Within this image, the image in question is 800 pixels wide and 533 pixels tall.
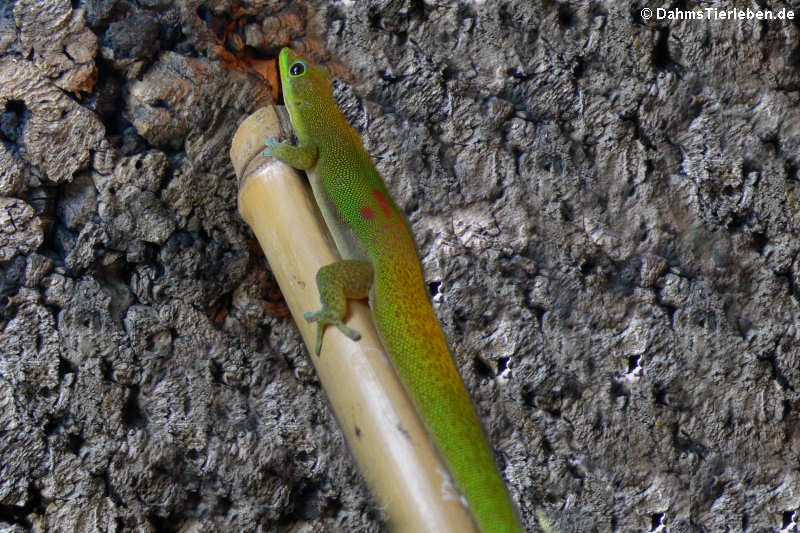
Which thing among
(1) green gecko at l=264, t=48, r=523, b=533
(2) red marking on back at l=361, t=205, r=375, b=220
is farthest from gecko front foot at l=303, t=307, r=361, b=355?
(2) red marking on back at l=361, t=205, r=375, b=220

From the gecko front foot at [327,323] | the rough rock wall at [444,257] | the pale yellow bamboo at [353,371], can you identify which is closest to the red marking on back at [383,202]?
the pale yellow bamboo at [353,371]

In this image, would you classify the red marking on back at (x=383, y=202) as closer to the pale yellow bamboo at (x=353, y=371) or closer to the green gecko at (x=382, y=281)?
the green gecko at (x=382, y=281)

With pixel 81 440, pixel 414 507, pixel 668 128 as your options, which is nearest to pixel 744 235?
pixel 668 128

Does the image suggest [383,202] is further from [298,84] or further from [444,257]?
[444,257]

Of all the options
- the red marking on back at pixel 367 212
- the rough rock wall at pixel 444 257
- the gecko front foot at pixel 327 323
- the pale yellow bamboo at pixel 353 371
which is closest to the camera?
the pale yellow bamboo at pixel 353 371

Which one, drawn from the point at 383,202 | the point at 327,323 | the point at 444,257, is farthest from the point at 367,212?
the point at 444,257

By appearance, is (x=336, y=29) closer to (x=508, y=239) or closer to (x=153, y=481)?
(x=508, y=239)

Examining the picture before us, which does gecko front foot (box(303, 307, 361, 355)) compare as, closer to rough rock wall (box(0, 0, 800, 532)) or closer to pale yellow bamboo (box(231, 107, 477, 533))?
pale yellow bamboo (box(231, 107, 477, 533))
